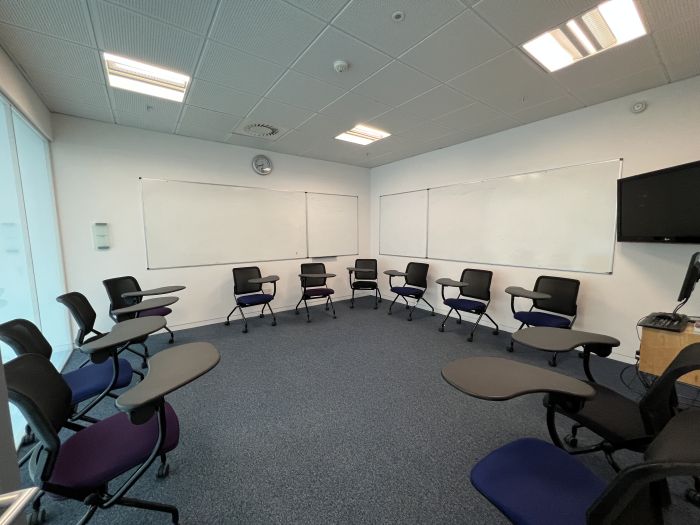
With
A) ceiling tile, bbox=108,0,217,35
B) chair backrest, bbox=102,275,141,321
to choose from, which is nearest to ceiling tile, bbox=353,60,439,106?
ceiling tile, bbox=108,0,217,35

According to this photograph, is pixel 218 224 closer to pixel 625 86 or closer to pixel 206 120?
pixel 206 120

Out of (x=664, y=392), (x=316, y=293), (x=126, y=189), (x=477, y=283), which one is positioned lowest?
(x=316, y=293)

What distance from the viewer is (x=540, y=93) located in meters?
2.86

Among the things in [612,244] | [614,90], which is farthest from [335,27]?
[612,244]

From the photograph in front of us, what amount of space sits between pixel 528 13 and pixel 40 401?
345 centimetres

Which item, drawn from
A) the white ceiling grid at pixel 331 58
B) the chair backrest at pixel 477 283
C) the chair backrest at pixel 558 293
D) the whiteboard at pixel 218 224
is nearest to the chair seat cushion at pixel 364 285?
the whiteboard at pixel 218 224

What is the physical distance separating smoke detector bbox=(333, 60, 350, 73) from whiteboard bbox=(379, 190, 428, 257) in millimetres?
3073

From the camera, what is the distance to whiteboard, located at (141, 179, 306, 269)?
3.98 meters

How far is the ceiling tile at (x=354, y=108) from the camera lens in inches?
117

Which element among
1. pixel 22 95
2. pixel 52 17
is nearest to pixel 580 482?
pixel 52 17

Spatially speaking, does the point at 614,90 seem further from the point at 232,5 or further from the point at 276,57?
the point at 232,5

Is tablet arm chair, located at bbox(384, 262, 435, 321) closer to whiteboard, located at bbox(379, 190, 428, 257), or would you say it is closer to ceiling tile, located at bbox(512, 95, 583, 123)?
whiteboard, located at bbox(379, 190, 428, 257)

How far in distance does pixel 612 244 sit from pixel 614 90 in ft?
5.21

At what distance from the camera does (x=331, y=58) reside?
89.4 inches
